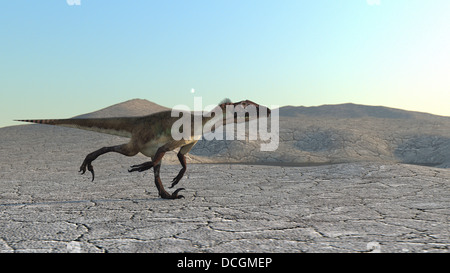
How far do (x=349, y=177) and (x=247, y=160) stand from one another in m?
3.50

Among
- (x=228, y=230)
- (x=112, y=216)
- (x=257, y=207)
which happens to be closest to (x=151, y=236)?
(x=228, y=230)

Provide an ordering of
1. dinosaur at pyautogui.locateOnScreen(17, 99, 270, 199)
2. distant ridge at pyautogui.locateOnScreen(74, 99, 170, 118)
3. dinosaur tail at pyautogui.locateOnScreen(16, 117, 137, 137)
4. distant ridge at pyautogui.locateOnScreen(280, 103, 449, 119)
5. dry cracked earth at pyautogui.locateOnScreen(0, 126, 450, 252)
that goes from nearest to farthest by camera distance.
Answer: dry cracked earth at pyautogui.locateOnScreen(0, 126, 450, 252), dinosaur at pyautogui.locateOnScreen(17, 99, 270, 199), dinosaur tail at pyautogui.locateOnScreen(16, 117, 137, 137), distant ridge at pyautogui.locateOnScreen(74, 99, 170, 118), distant ridge at pyautogui.locateOnScreen(280, 103, 449, 119)

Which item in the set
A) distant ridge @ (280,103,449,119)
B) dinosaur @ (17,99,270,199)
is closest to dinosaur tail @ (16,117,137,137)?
dinosaur @ (17,99,270,199)

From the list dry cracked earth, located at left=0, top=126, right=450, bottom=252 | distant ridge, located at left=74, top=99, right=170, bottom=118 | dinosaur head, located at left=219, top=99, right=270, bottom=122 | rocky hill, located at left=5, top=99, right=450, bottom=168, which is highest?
distant ridge, located at left=74, top=99, right=170, bottom=118

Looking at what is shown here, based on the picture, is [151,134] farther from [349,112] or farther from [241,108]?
[349,112]

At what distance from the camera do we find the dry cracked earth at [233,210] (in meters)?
2.92

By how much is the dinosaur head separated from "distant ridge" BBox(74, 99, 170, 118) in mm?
10821

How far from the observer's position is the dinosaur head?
453 cm

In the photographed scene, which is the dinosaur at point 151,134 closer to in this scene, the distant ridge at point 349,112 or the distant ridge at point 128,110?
the distant ridge at point 128,110

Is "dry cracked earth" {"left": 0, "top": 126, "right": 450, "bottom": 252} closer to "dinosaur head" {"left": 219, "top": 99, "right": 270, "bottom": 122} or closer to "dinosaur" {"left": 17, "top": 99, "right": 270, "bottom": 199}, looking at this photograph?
"dinosaur" {"left": 17, "top": 99, "right": 270, "bottom": 199}

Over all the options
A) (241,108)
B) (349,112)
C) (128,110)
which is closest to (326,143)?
(241,108)

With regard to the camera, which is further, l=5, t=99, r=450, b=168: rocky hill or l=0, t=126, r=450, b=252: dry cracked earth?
l=5, t=99, r=450, b=168: rocky hill

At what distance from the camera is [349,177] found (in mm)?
6289

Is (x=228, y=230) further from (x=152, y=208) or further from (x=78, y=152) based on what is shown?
(x=78, y=152)
